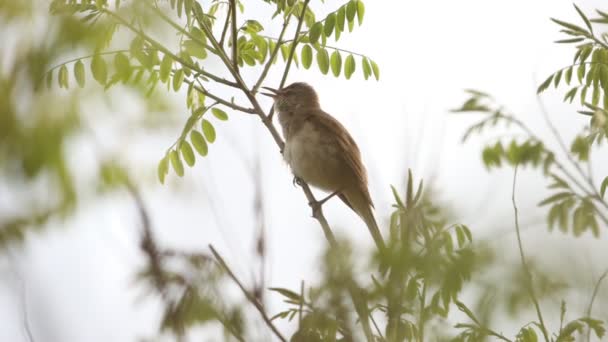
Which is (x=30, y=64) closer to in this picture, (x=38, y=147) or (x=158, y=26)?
(x=38, y=147)

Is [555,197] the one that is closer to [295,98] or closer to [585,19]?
[585,19]

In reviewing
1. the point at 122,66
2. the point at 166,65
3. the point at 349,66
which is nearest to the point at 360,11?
the point at 349,66

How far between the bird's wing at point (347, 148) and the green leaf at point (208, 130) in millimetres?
1959

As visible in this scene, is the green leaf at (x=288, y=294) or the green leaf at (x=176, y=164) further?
the green leaf at (x=176, y=164)

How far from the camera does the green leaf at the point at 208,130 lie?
4281 millimetres

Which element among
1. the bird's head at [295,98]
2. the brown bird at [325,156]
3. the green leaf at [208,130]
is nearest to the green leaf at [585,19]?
the green leaf at [208,130]

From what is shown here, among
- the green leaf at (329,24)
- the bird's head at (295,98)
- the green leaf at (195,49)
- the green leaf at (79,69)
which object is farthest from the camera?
the bird's head at (295,98)

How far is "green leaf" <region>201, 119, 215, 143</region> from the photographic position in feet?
14.0

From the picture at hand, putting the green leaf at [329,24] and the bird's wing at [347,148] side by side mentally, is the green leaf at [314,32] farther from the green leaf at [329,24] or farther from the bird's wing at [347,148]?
the bird's wing at [347,148]

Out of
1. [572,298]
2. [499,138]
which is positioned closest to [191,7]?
[499,138]

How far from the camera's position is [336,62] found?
183 inches

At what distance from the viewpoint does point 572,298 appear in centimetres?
271

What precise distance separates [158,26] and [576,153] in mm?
1929

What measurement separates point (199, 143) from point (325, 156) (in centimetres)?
195
